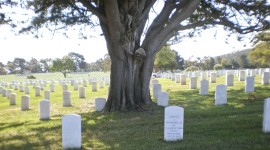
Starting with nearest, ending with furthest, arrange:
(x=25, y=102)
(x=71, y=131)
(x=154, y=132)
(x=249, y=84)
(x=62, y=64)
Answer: (x=71, y=131) < (x=154, y=132) < (x=249, y=84) < (x=25, y=102) < (x=62, y=64)

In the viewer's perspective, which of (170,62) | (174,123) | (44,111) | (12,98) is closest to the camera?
(174,123)

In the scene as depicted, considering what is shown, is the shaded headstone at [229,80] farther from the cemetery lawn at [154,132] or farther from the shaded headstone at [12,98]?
the shaded headstone at [12,98]

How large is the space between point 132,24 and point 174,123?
6266 mm

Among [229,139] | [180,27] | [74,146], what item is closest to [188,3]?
[180,27]

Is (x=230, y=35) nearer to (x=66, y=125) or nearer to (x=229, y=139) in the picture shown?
(x=229, y=139)

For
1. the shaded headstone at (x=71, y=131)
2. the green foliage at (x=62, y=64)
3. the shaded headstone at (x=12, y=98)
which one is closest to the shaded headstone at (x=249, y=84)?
the shaded headstone at (x=71, y=131)

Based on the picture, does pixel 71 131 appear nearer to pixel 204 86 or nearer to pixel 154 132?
pixel 154 132

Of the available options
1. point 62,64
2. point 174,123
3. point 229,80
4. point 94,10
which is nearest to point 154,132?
point 174,123

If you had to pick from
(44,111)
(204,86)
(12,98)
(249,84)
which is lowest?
(12,98)

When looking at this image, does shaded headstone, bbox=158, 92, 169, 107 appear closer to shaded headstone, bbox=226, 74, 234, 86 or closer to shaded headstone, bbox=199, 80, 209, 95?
shaded headstone, bbox=199, 80, 209, 95

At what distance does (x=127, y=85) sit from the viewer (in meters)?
13.1

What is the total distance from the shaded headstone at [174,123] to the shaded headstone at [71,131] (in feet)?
6.51

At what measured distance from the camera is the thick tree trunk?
42.3 feet

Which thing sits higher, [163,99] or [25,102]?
[163,99]
